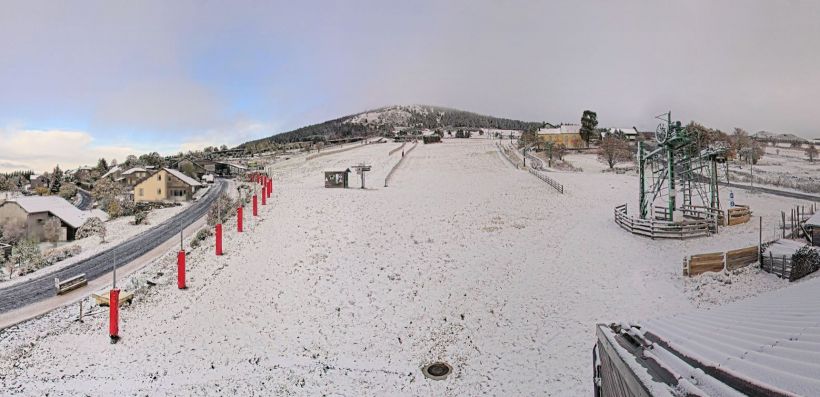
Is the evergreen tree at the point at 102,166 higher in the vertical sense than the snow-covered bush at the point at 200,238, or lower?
higher

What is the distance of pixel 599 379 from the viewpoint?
710 cm

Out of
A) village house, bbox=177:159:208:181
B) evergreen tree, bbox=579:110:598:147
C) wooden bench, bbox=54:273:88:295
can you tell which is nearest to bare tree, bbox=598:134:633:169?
evergreen tree, bbox=579:110:598:147

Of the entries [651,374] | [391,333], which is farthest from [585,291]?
[651,374]

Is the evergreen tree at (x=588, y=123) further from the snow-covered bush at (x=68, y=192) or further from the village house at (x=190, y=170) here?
the snow-covered bush at (x=68, y=192)

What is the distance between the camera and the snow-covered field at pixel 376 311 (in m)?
12.8

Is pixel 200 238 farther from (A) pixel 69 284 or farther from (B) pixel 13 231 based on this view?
(B) pixel 13 231

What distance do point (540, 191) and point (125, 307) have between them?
127 ft

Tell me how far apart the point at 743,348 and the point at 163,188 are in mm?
74966

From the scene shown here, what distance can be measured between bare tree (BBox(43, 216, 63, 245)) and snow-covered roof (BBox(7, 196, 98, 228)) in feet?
3.40

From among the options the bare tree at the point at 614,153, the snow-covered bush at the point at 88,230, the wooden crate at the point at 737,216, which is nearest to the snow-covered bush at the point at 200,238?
the snow-covered bush at the point at 88,230

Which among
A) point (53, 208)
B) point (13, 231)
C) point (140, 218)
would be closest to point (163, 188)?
point (140, 218)

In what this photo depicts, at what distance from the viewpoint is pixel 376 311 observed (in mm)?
16766

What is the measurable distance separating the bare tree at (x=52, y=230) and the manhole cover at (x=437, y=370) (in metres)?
49.0

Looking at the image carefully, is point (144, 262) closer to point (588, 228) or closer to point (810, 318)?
point (588, 228)
